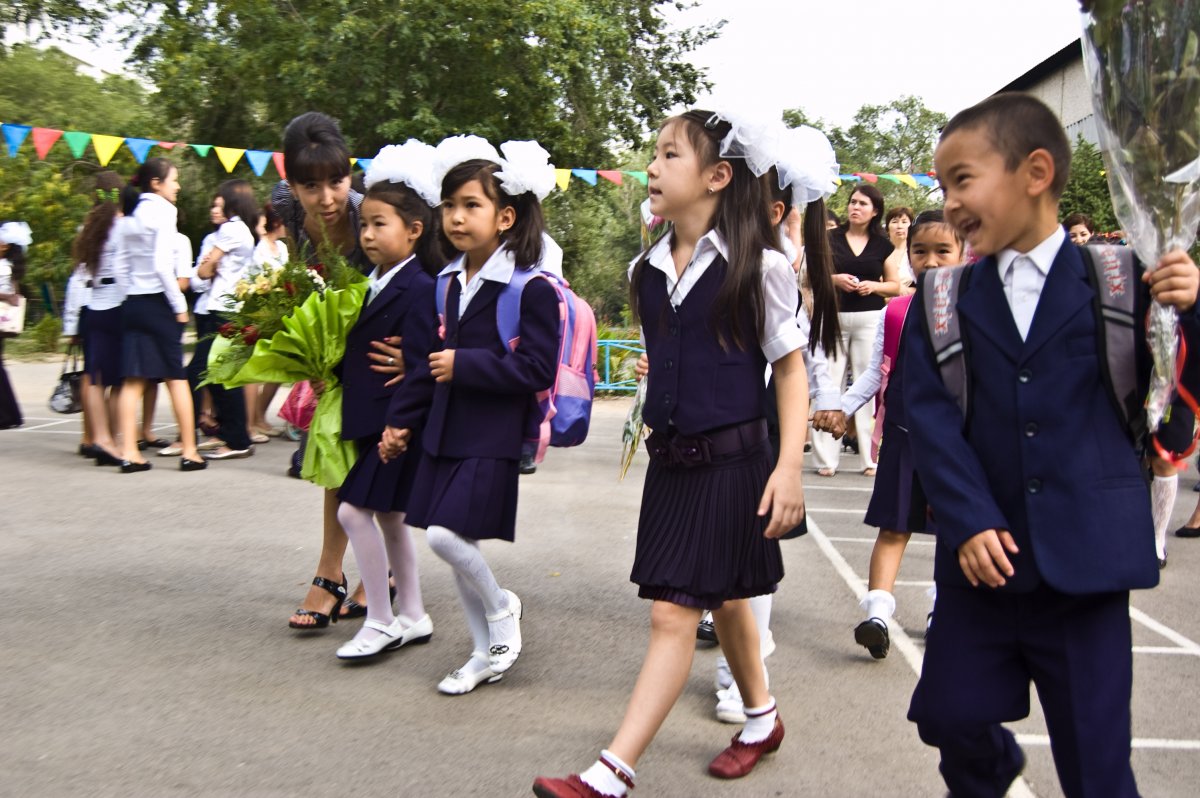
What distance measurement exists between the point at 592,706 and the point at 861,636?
115cm

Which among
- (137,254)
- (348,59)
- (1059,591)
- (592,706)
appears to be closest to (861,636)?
(592,706)

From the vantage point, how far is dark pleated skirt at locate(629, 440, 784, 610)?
3.46m

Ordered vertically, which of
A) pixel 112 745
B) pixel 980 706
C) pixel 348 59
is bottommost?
pixel 112 745

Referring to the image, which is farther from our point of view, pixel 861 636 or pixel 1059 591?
pixel 861 636

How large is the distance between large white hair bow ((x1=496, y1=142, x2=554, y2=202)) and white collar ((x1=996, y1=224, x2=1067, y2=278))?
2064 mm

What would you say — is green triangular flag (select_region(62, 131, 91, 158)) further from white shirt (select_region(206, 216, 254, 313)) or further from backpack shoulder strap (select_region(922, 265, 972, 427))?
backpack shoulder strap (select_region(922, 265, 972, 427))

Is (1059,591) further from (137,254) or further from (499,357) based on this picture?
(137,254)

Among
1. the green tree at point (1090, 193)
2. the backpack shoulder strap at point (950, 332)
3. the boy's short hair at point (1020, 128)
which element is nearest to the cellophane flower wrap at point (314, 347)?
the backpack shoulder strap at point (950, 332)

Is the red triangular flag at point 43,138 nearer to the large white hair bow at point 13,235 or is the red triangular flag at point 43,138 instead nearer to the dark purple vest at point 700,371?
the large white hair bow at point 13,235

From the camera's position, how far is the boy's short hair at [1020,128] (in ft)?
8.65

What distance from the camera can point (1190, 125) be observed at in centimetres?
243

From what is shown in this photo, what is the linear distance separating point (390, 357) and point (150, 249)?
4.82m

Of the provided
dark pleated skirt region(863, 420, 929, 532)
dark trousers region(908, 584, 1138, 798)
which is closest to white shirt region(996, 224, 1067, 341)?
dark trousers region(908, 584, 1138, 798)

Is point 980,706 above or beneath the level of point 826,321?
beneath
